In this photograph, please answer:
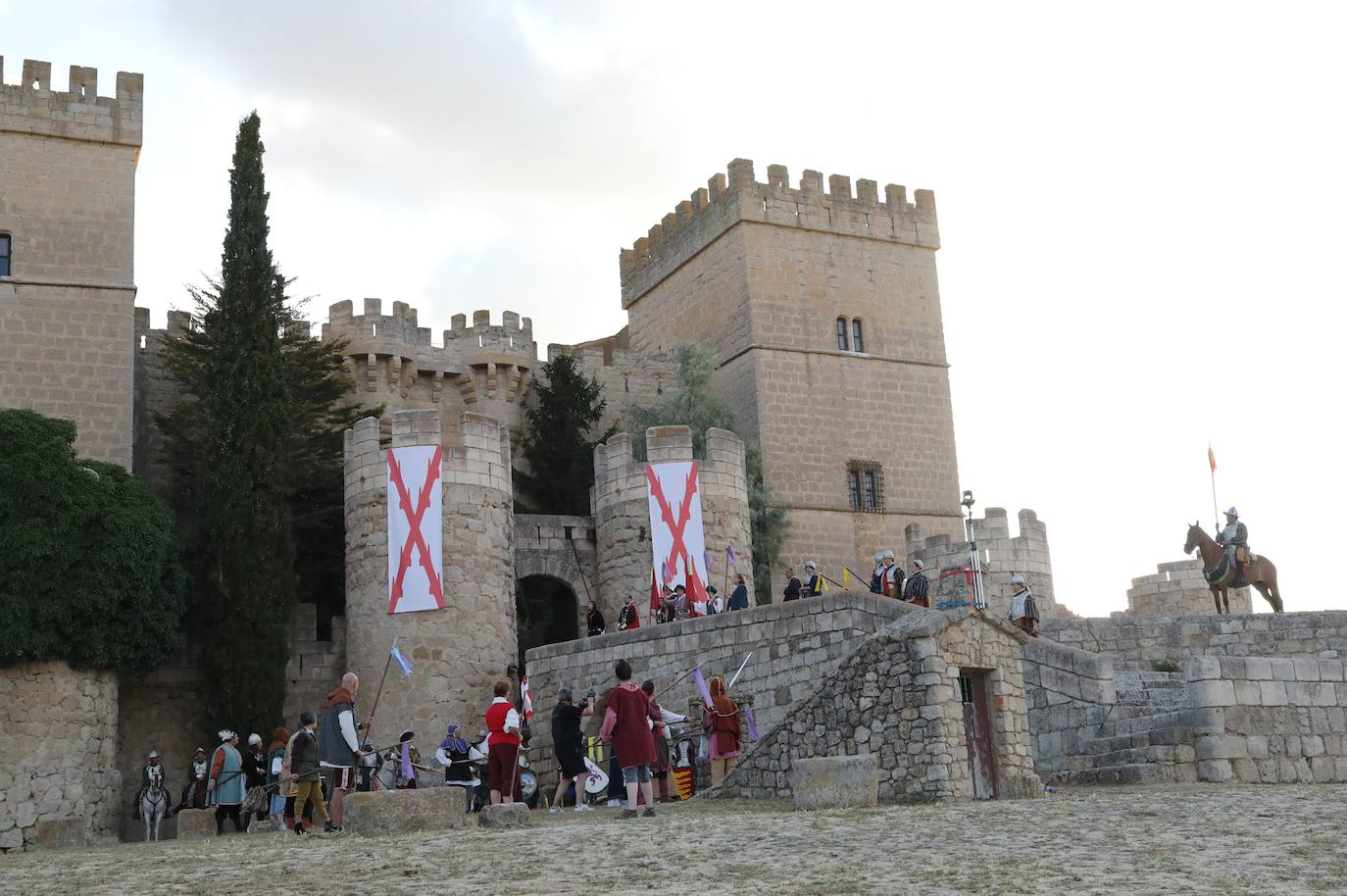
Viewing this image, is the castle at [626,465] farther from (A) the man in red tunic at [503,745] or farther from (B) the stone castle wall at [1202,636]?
(A) the man in red tunic at [503,745]

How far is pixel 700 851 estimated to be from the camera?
407 inches

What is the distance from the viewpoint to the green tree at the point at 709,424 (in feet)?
103

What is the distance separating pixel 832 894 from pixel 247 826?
11.7 meters

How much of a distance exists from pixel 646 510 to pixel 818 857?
16.6 metres

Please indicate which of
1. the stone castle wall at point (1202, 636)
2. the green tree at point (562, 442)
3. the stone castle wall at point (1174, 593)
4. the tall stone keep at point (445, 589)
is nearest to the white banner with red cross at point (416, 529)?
the tall stone keep at point (445, 589)

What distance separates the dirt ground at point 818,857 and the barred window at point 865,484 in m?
20.8

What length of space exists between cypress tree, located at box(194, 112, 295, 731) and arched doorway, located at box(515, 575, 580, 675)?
204 inches

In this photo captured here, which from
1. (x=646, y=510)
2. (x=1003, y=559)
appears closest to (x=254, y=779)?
(x=646, y=510)

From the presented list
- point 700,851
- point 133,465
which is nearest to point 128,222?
point 133,465

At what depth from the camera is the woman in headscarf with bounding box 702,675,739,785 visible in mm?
17469

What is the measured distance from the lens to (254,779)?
20094 mm

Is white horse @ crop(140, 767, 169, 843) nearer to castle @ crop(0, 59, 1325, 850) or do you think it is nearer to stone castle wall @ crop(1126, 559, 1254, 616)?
castle @ crop(0, 59, 1325, 850)

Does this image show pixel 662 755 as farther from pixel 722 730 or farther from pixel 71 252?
pixel 71 252

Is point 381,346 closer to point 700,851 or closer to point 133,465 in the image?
point 133,465
